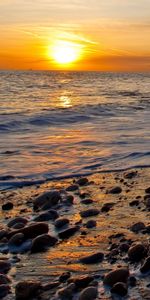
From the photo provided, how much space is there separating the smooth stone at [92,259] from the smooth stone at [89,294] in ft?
2.76

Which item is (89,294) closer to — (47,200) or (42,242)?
(42,242)

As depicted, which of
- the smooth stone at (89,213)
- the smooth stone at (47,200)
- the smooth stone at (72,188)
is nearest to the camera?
the smooth stone at (89,213)

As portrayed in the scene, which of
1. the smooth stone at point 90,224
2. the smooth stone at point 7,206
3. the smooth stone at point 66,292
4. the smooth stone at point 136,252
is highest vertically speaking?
the smooth stone at point 7,206

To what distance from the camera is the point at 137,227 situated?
6535mm

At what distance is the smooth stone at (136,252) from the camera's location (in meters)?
5.41

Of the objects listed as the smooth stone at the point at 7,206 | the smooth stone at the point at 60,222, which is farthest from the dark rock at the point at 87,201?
the smooth stone at the point at 7,206

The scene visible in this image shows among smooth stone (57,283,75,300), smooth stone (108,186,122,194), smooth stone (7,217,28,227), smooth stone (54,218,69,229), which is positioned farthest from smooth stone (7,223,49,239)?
smooth stone (108,186,122,194)

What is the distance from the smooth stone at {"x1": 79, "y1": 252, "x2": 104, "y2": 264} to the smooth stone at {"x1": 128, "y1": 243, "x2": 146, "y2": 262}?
1.28 ft

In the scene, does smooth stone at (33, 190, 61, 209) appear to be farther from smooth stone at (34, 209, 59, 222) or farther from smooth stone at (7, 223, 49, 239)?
smooth stone at (7, 223, 49, 239)

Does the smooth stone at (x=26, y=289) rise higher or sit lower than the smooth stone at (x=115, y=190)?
lower

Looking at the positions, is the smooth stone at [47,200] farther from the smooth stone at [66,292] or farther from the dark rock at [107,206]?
the smooth stone at [66,292]

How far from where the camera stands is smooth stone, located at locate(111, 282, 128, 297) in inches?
183

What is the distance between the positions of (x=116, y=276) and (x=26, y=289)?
3.37 feet

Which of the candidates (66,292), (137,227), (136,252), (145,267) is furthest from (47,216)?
(66,292)
